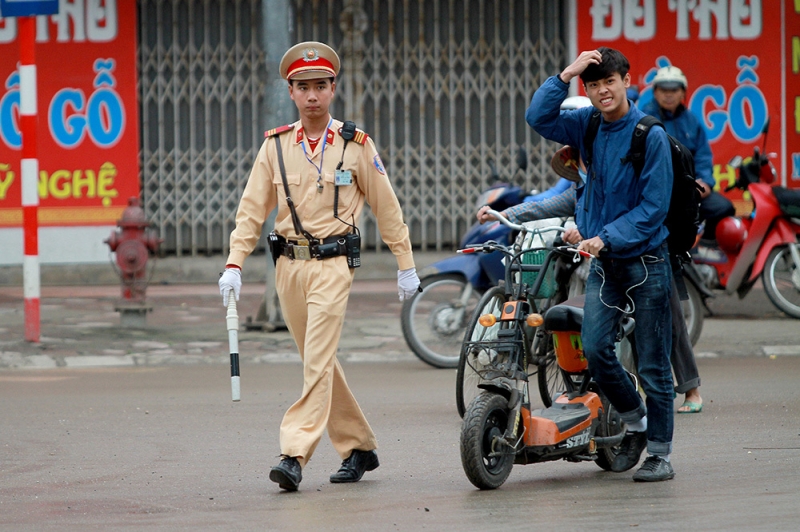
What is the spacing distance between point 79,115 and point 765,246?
24.2ft

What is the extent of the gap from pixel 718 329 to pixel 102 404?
5.29m

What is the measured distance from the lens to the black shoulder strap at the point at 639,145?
202 inches

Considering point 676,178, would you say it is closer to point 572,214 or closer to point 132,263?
point 572,214

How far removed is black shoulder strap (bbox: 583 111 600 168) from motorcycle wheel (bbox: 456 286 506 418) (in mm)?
1241

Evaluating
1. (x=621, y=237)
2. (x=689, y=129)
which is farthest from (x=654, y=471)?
(x=689, y=129)

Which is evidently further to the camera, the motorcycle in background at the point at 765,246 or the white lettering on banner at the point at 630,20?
the white lettering on banner at the point at 630,20

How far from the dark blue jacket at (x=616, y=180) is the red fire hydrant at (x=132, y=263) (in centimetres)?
583

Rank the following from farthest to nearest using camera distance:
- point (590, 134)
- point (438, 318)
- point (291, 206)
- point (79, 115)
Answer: point (79, 115) → point (438, 318) → point (291, 206) → point (590, 134)

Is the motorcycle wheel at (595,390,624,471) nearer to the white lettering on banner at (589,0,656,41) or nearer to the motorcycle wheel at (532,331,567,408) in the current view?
the motorcycle wheel at (532,331,567,408)

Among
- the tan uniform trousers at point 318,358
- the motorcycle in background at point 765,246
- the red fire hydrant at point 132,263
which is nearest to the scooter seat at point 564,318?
the tan uniform trousers at point 318,358

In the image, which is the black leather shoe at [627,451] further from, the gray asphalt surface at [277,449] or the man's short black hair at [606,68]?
the man's short black hair at [606,68]

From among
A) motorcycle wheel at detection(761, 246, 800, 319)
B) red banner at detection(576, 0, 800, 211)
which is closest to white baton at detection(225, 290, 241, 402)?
motorcycle wheel at detection(761, 246, 800, 319)

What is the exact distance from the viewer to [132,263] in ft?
34.2

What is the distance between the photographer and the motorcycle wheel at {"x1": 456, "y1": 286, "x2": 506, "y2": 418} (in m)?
6.45
